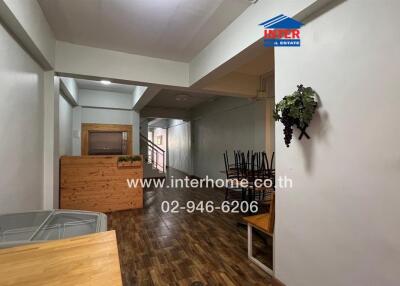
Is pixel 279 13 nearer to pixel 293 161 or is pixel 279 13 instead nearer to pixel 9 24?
pixel 293 161

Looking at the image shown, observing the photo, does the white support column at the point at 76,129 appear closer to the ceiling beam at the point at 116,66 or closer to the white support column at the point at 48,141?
the ceiling beam at the point at 116,66

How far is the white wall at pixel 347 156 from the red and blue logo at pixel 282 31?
62 millimetres

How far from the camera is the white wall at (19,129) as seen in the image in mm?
1549

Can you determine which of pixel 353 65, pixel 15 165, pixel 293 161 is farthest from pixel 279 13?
pixel 15 165

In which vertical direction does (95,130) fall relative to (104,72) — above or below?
below

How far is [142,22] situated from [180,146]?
7.58 metres

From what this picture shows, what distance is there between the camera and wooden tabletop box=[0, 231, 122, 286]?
0.77 m

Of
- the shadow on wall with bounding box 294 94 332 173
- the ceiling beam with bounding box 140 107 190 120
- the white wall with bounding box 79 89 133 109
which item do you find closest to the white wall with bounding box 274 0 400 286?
the shadow on wall with bounding box 294 94 332 173

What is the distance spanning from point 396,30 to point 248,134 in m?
3.94

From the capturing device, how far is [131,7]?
2.02m

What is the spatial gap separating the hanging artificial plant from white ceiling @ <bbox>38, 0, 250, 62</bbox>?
3.83 feet

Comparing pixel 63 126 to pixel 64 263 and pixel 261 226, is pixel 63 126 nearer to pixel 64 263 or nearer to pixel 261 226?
pixel 64 263

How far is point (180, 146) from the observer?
968cm

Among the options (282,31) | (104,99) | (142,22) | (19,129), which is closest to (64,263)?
(19,129)
